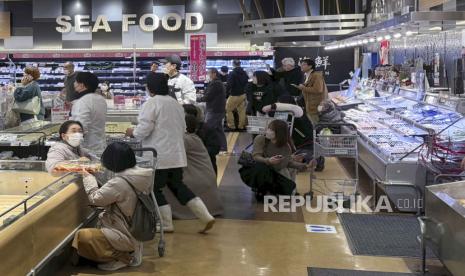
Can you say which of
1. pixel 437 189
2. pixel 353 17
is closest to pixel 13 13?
pixel 353 17

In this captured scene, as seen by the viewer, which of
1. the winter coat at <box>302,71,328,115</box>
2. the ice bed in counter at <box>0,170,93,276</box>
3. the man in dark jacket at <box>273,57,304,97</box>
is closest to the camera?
the ice bed in counter at <box>0,170,93,276</box>

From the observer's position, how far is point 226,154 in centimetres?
1030

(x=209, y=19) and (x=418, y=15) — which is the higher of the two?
(x=209, y=19)

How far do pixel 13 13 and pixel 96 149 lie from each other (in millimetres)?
14722

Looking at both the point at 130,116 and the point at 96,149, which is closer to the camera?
the point at 96,149

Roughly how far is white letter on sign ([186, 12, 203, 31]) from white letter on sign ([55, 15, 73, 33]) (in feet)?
12.7

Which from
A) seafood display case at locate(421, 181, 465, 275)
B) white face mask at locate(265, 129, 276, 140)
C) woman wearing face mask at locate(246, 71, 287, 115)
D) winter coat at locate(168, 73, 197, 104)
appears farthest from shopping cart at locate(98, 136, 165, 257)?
woman wearing face mask at locate(246, 71, 287, 115)

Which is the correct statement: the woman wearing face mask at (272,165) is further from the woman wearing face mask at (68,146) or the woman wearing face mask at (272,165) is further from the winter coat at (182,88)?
the woman wearing face mask at (68,146)

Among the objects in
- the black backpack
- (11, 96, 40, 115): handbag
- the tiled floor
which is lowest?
Result: the tiled floor

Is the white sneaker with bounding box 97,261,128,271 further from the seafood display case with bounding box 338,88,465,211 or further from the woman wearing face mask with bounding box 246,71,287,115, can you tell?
the woman wearing face mask with bounding box 246,71,287,115

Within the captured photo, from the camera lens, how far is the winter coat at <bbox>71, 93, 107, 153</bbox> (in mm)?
5363

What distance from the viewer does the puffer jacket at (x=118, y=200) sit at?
4312mm

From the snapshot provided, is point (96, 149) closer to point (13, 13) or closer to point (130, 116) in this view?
point (130, 116)

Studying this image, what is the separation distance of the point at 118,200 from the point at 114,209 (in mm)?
125
